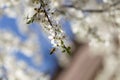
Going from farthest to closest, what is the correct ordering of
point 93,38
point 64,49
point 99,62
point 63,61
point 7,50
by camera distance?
point 63,61 → point 99,62 → point 7,50 → point 93,38 → point 64,49

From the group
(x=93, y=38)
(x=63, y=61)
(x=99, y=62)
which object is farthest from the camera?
(x=63, y=61)

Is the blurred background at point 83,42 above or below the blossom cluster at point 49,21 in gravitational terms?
above

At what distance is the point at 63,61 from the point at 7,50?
40.5 inches

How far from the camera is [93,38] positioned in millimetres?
3133

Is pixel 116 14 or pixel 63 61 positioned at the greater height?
pixel 63 61

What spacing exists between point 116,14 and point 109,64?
1.68 ft

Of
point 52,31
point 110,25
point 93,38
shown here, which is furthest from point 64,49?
point 110,25

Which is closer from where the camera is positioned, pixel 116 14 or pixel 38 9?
pixel 38 9

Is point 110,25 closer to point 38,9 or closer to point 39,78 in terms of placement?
point 39,78

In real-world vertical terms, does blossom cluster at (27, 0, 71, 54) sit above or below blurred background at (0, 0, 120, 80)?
below

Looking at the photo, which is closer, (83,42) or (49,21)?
(49,21)

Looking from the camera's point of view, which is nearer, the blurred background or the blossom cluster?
the blossom cluster

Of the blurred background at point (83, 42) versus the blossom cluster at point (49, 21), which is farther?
the blurred background at point (83, 42)

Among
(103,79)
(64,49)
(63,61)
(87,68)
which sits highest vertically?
(63,61)
